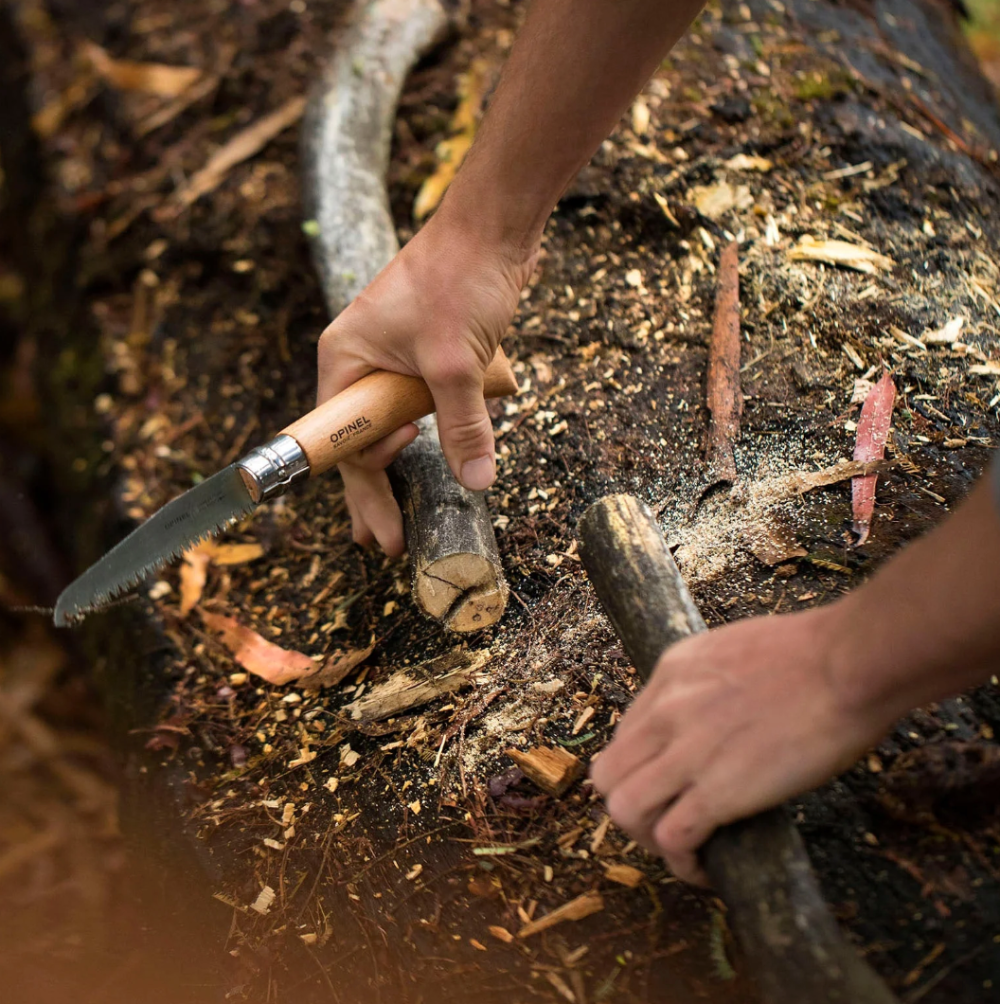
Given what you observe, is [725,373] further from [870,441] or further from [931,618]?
[931,618]

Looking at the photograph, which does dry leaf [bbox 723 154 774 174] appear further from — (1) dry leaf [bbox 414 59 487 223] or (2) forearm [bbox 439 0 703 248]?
(2) forearm [bbox 439 0 703 248]

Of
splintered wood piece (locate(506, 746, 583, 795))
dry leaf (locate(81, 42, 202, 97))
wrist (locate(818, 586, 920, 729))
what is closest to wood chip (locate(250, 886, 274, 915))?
splintered wood piece (locate(506, 746, 583, 795))

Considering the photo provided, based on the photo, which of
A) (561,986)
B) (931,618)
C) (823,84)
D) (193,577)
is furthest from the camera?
(823,84)

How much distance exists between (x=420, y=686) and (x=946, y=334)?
1.89 meters

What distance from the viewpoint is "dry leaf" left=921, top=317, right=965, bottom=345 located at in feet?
8.59

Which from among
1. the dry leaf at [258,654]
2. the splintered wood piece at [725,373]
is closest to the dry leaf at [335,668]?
the dry leaf at [258,654]

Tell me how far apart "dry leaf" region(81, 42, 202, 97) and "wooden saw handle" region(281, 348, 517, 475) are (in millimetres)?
3172

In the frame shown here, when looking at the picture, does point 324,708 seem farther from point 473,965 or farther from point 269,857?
point 473,965

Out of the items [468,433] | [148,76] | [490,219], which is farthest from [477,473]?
[148,76]

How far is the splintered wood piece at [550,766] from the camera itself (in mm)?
2029

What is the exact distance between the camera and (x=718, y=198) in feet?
10.4

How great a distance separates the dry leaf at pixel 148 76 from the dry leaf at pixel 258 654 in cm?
300

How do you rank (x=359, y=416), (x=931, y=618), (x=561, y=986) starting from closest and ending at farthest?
(x=931, y=618)
(x=561, y=986)
(x=359, y=416)

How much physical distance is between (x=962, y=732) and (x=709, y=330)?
4.90 feet
